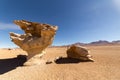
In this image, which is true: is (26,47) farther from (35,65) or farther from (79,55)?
(79,55)

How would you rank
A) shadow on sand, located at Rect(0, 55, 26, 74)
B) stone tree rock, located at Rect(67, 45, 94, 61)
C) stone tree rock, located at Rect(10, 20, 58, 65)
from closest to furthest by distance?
shadow on sand, located at Rect(0, 55, 26, 74), stone tree rock, located at Rect(10, 20, 58, 65), stone tree rock, located at Rect(67, 45, 94, 61)

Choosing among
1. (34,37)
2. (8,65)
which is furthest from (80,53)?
(8,65)

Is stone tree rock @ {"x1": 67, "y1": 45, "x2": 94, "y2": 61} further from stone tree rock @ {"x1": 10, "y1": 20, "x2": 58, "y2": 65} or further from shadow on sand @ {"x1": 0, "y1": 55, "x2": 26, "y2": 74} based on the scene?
shadow on sand @ {"x1": 0, "y1": 55, "x2": 26, "y2": 74}

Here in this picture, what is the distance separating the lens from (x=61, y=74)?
A: 13.6m

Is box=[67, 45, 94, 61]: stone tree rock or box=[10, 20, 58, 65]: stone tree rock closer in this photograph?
box=[10, 20, 58, 65]: stone tree rock

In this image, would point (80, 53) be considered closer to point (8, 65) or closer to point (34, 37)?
point (34, 37)

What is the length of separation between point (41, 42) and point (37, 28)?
2.31m

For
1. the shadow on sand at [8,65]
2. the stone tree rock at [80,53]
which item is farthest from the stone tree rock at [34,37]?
the stone tree rock at [80,53]

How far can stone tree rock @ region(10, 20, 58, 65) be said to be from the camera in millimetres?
18516

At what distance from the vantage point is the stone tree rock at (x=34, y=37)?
1852cm

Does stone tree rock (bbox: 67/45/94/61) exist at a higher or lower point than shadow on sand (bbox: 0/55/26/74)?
higher

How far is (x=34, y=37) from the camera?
766 inches

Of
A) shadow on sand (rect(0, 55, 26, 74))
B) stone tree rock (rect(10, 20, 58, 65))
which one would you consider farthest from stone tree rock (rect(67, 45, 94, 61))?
shadow on sand (rect(0, 55, 26, 74))

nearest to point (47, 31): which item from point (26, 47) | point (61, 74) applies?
point (26, 47)
